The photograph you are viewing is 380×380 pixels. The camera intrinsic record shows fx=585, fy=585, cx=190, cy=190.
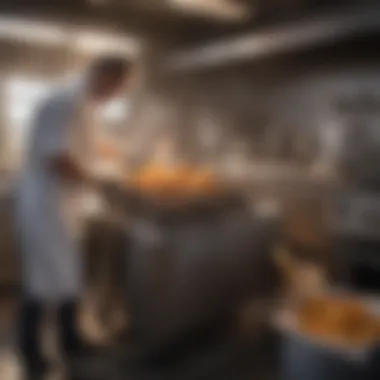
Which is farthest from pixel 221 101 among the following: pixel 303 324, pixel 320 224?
pixel 303 324

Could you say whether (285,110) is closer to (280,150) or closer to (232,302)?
(280,150)

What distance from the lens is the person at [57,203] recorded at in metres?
0.70

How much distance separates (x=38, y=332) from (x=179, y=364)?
0.19 m

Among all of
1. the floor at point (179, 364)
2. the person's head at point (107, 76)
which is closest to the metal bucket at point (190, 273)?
the floor at point (179, 364)

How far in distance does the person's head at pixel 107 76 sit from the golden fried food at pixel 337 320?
1.18 feet

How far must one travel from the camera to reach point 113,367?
2.52 ft

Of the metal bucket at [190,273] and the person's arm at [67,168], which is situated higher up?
the person's arm at [67,168]

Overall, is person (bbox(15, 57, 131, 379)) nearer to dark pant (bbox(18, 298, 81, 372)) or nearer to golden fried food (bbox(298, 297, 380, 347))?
dark pant (bbox(18, 298, 81, 372))

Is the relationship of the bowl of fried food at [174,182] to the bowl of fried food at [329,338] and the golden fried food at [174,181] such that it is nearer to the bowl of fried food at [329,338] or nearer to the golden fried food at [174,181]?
the golden fried food at [174,181]

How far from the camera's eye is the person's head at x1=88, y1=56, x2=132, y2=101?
2.28 ft

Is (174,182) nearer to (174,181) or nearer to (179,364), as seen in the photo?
(174,181)

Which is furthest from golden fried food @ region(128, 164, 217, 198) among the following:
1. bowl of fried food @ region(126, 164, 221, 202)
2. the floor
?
the floor

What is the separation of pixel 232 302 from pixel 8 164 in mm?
324

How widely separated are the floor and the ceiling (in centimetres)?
36
